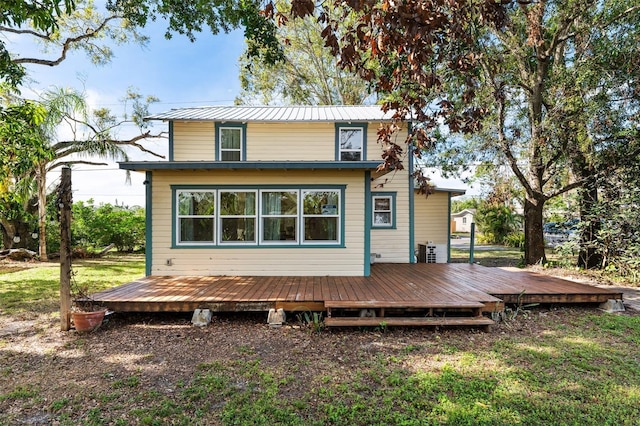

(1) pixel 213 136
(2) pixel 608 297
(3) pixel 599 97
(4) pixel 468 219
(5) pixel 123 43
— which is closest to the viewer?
(2) pixel 608 297

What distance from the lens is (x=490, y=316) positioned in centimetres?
538

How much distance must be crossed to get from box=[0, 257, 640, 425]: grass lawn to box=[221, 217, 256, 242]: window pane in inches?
95.5

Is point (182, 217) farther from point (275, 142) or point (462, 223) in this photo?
point (462, 223)

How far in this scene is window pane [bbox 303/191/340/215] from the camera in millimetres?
7391

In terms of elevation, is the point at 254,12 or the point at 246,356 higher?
the point at 254,12

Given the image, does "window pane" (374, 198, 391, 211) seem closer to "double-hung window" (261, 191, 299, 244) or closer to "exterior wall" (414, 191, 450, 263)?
"exterior wall" (414, 191, 450, 263)

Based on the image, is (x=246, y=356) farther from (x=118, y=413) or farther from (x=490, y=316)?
(x=490, y=316)

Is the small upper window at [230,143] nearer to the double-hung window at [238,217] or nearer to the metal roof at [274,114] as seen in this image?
the metal roof at [274,114]

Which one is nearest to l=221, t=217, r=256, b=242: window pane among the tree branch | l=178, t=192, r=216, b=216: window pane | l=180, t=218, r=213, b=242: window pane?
l=180, t=218, r=213, b=242: window pane

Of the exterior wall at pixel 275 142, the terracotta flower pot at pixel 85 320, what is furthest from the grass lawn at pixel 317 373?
the exterior wall at pixel 275 142

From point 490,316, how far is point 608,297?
95.2 inches

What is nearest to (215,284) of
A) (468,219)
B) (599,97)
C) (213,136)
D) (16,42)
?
(213,136)

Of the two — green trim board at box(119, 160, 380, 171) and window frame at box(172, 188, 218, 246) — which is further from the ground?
green trim board at box(119, 160, 380, 171)

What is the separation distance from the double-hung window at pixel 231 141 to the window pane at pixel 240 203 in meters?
2.52
